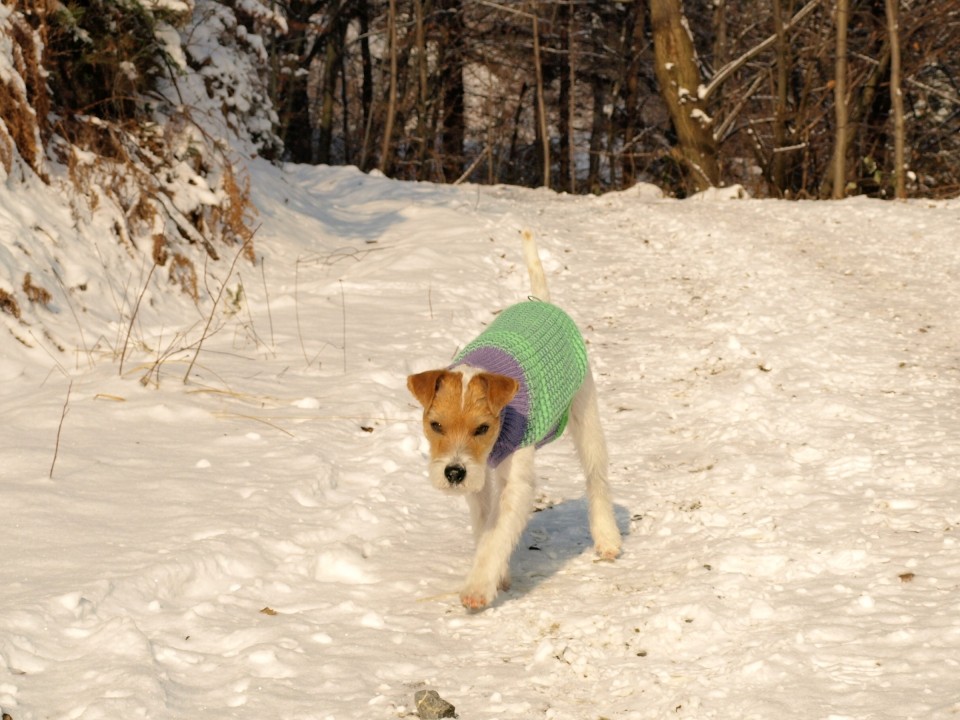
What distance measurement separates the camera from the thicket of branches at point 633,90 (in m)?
19.2

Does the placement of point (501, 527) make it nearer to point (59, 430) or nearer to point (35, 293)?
point (59, 430)

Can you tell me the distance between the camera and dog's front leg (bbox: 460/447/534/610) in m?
4.45

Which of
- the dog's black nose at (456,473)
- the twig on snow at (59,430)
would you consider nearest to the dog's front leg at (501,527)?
the dog's black nose at (456,473)

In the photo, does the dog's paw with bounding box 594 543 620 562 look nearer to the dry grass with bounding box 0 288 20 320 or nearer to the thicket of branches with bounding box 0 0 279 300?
the dry grass with bounding box 0 288 20 320

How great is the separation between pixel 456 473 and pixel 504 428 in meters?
0.40

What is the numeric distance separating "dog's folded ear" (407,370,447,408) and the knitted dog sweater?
0.25 meters

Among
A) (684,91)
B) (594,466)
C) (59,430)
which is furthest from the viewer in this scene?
(684,91)

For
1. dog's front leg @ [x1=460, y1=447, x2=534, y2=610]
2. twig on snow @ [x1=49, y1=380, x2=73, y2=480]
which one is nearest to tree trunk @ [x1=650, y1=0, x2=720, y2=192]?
twig on snow @ [x1=49, y1=380, x2=73, y2=480]

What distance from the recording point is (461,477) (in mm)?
4277

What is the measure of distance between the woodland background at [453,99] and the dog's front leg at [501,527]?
12.9ft

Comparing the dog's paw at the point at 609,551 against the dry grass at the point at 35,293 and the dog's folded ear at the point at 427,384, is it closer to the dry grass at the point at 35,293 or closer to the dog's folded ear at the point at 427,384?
the dog's folded ear at the point at 427,384

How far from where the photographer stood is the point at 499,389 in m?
4.43

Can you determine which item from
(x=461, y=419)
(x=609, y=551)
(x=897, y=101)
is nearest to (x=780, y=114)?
(x=897, y=101)

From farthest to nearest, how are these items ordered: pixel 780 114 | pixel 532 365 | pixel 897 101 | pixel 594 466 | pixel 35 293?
pixel 780 114, pixel 897 101, pixel 35 293, pixel 594 466, pixel 532 365
